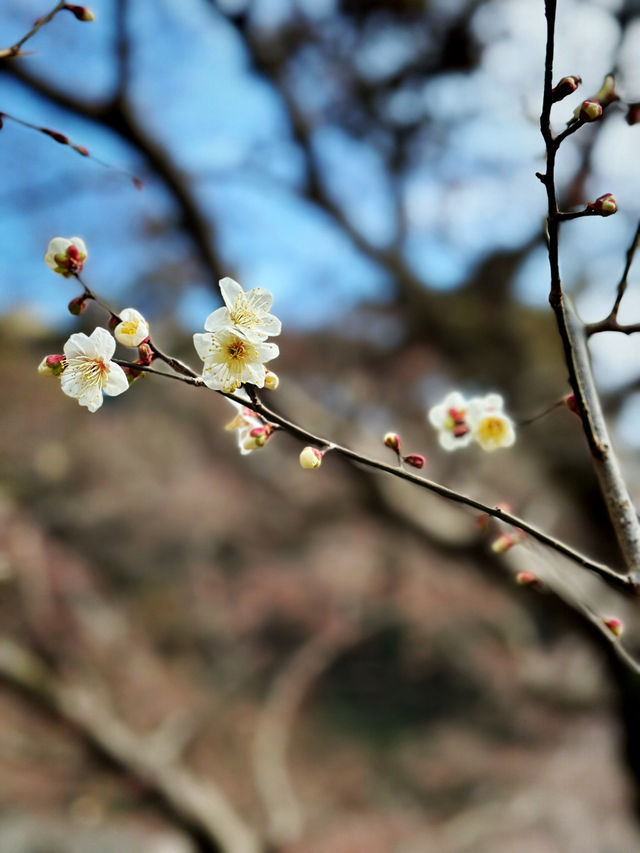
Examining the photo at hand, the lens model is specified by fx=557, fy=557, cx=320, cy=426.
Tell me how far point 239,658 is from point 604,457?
349 cm

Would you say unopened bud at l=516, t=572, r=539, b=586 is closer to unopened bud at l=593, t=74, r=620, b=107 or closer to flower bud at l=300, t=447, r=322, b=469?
flower bud at l=300, t=447, r=322, b=469

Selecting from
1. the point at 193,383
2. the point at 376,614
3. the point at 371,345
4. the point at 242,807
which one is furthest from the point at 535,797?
the point at 193,383

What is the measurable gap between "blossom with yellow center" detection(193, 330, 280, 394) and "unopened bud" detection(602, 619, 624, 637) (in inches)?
14.7

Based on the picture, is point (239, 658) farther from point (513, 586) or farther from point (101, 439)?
point (513, 586)

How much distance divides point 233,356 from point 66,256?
0.16 meters

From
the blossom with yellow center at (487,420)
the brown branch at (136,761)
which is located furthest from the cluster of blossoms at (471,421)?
the brown branch at (136,761)

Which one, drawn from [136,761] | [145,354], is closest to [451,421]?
[145,354]

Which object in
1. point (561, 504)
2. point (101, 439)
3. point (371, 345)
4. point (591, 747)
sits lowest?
point (591, 747)

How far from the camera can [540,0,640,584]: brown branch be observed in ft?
1.15

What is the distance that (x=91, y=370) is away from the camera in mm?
414

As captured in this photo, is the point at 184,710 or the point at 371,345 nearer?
the point at 184,710

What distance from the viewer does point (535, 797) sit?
9.69 ft

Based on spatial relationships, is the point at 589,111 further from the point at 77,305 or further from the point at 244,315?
the point at 77,305

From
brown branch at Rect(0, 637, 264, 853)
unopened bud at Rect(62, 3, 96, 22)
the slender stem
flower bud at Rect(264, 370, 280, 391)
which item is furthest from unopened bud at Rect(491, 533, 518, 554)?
brown branch at Rect(0, 637, 264, 853)
